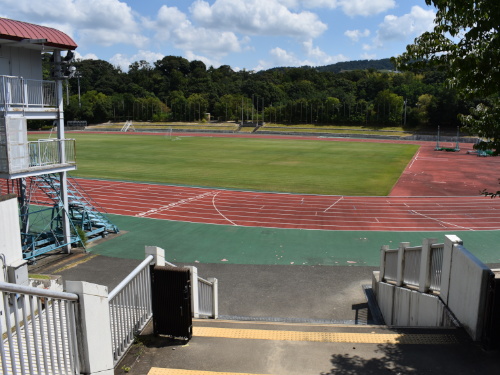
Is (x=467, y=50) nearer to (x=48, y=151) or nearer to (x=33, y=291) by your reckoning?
(x=33, y=291)

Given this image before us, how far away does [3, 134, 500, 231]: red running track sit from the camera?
2169cm

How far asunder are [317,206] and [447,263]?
1657cm

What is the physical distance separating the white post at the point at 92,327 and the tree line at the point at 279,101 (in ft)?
286

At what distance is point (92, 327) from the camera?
17.2 ft

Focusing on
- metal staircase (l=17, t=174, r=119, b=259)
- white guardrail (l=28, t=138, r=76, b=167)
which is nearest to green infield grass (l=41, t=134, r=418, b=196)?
metal staircase (l=17, t=174, r=119, b=259)

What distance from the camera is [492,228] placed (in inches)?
819

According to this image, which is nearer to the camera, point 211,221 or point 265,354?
point 265,354

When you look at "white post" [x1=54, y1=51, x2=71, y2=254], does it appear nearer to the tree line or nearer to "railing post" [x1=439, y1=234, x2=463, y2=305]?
"railing post" [x1=439, y1=234, x2=463, y2=305]

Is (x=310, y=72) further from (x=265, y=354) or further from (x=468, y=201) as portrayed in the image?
(x=265, y=354)

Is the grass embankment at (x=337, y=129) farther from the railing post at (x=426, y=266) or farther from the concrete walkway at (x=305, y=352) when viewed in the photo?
the concrete walkway at (x=305, y=352)

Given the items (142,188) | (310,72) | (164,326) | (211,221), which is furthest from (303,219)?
(310,72)

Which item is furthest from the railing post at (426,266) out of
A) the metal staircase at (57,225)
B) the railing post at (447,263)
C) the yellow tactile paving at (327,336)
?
the metal staircase at (57,225)

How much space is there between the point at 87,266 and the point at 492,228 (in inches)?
691

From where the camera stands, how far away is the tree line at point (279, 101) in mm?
99000
